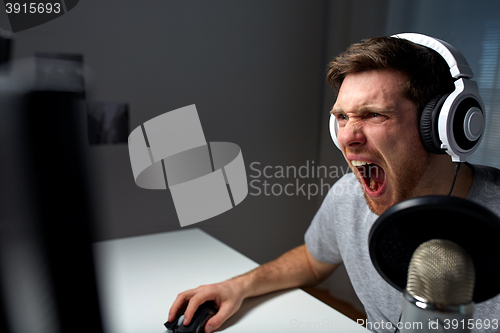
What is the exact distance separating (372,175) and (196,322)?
0.53 meters

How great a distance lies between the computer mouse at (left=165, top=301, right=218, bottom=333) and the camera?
25.9 inches

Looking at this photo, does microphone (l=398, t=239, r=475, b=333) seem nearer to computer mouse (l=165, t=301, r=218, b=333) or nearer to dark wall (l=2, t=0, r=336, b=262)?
computer mouse (l=165, t=301, r=218, b=333)

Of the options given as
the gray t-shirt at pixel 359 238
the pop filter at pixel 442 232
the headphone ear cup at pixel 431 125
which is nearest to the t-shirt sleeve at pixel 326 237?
the gray t-shirt at pixel 359 238

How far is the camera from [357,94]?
31.0 inches

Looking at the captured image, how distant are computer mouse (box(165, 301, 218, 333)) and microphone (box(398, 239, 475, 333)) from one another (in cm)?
48

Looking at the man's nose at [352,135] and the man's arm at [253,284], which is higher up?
the man's nose at [352,135]

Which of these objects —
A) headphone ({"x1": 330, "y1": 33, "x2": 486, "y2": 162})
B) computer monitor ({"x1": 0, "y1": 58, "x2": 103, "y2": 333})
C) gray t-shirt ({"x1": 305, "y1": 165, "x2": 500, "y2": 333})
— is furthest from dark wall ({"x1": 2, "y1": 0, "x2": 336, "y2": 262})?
headphone ({"x1": 330, "y1": 33, "x2": 486, "y2": 162})

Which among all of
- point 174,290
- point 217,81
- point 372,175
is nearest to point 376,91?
point 372,175

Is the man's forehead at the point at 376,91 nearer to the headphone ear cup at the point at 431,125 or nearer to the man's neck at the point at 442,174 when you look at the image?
the headphone ear cup at the point at 431,125

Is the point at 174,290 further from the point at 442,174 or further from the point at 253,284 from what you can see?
the point at 442,174

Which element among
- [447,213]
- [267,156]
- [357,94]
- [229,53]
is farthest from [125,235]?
[447,213]

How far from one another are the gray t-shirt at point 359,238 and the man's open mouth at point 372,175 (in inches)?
3.6

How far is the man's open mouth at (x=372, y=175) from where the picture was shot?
2.71 ft

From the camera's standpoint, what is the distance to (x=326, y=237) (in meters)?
1.03
